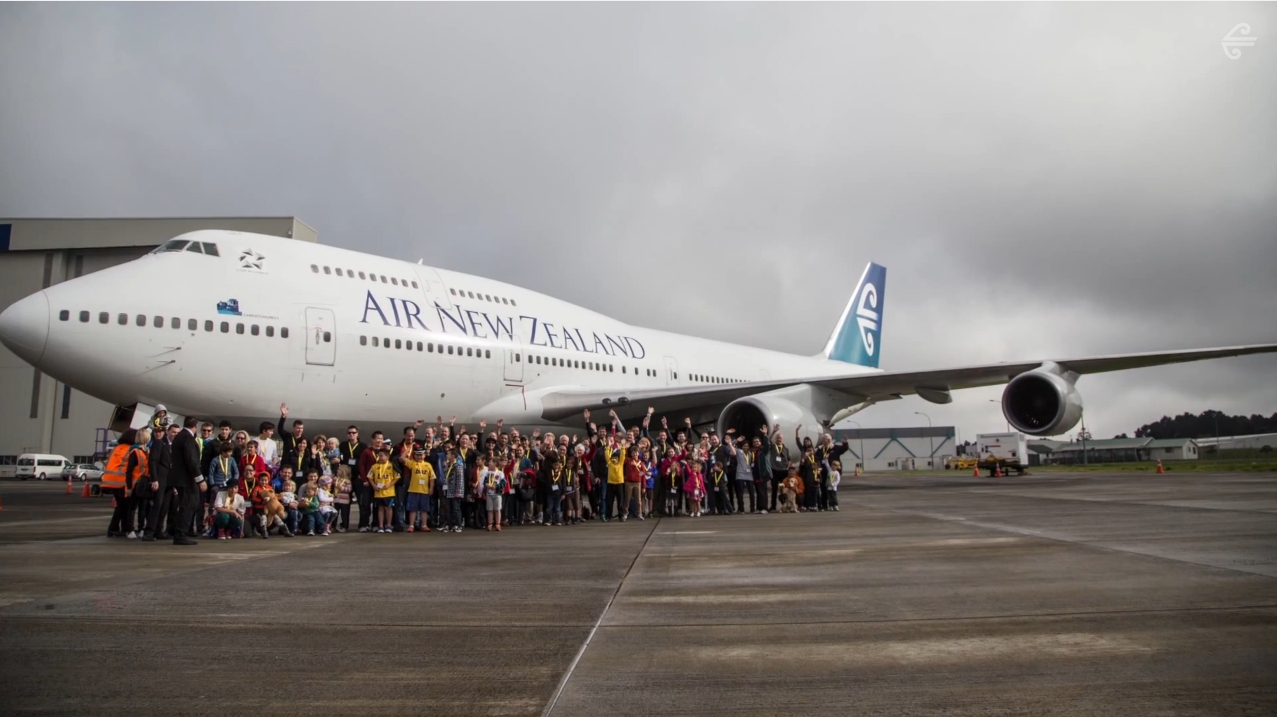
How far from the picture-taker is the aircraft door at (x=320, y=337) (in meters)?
12.1

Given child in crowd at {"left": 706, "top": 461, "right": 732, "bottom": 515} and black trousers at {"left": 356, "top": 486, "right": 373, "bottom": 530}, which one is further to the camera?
child in crowd at {"left": 706, "top": 461, "right": 732, "bottom": 515}

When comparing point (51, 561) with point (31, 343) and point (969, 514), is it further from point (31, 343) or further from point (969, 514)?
point (969, 514)

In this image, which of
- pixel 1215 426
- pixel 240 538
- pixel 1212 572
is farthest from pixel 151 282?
pixel 1215 426

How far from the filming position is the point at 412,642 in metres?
3.66

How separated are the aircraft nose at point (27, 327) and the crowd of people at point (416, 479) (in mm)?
1667

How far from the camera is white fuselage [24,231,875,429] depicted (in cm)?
1039

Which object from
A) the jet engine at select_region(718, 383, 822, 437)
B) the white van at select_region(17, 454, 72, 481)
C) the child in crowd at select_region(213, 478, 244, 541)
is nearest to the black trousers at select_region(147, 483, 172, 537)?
the child in crowd at select_region(213, 478, 244, 541)

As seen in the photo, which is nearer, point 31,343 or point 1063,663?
point 1063,663

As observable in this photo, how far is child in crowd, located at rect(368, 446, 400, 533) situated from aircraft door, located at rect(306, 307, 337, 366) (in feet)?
10.5

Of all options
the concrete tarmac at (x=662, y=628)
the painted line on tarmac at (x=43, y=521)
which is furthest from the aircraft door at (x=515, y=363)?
the concrete tarmac at (x=662, y=628)

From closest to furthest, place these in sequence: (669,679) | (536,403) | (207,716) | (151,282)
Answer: (207,716), (669,679), (151,282), (536,403)

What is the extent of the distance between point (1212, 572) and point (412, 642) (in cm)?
493

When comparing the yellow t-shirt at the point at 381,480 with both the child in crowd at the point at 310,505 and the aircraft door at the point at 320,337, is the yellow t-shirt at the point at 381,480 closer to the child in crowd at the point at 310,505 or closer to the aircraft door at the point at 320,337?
the child in crowd at the point at 310,505

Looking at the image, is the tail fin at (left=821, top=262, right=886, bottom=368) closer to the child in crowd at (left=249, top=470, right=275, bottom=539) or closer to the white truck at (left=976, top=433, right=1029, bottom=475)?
the white truck at (left=976, top=433, right=1029, bottom=475)
